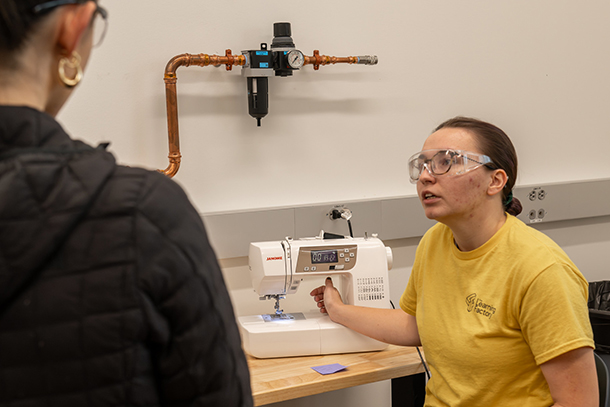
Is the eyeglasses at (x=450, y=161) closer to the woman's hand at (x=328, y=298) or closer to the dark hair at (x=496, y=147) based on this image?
→ the dark hair at (x=496, y=147)

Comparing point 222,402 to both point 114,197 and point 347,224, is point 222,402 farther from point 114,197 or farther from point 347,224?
point 347,224

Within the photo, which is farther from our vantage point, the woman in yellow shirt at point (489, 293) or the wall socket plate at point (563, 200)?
the wall socket plate at point (563, 200)

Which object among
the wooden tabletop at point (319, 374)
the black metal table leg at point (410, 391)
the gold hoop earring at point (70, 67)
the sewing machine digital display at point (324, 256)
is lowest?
the black metal table leg at point (410, 391)

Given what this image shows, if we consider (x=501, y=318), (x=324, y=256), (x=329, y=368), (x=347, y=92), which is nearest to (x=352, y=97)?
(x=347, y=92)

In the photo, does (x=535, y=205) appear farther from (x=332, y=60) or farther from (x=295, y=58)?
(x=295, y=58)

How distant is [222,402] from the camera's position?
609 millimetres

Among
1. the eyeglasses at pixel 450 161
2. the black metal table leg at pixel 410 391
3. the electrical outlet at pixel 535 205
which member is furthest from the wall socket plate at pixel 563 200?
the eyeglasses at pixel 450 161

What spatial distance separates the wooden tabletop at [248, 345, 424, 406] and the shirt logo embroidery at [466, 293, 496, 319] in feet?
1.58

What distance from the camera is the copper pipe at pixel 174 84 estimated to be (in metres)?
2.14

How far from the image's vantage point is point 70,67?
590 millimetres

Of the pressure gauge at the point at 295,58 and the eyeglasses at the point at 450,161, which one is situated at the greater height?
the pressure gauge at the point at 295,58

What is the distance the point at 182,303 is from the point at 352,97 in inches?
82.3

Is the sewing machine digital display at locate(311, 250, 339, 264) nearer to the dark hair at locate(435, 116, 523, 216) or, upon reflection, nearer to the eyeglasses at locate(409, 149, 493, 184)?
the eyeglasses at locate(409, 149, 493, 184)

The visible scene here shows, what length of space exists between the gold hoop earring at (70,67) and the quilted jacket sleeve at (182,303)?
0.45ft
